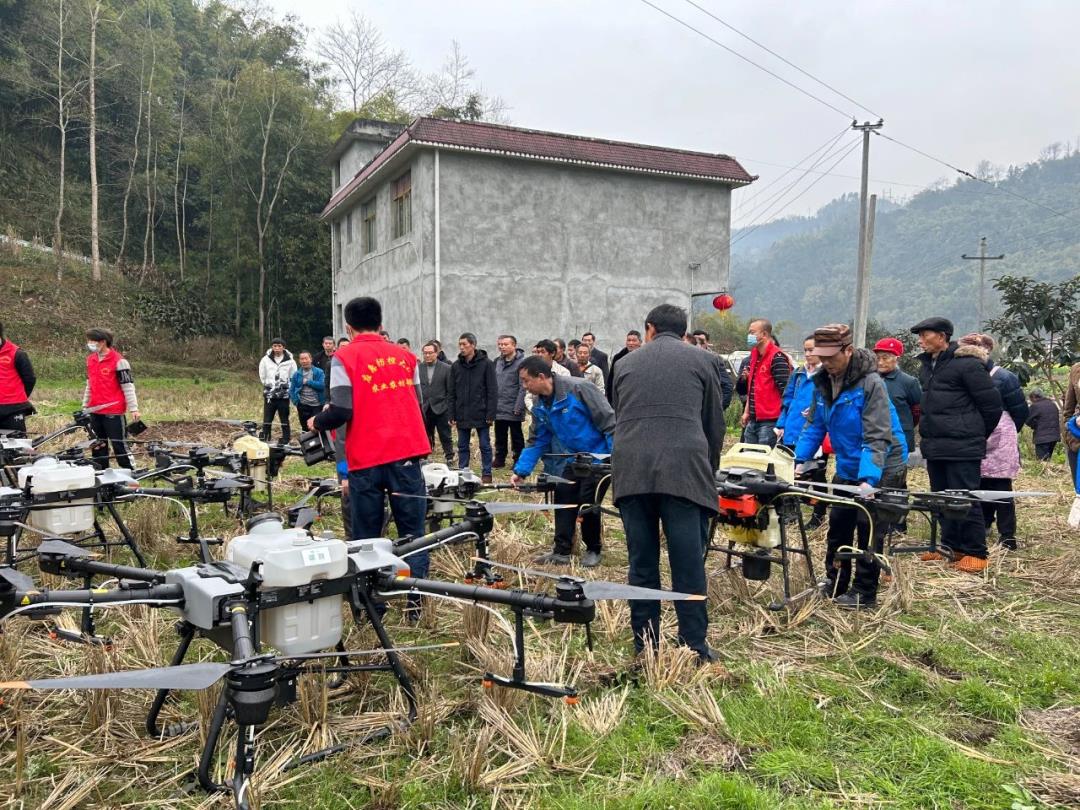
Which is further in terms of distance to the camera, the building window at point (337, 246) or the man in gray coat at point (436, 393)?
the building window at point (337, 246)

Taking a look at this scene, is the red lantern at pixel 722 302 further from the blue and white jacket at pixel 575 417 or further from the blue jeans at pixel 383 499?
the blue jeans at pixel 383 499

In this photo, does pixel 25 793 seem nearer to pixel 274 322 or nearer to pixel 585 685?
pixel 585 685

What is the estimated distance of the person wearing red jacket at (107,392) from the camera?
25.6ft

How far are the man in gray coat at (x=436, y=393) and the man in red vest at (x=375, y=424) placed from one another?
5.08 metres

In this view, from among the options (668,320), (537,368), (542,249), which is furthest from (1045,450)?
(542,249)

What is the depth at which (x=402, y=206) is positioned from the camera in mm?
17875

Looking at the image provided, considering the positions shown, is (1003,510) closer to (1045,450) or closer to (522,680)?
(522,680)

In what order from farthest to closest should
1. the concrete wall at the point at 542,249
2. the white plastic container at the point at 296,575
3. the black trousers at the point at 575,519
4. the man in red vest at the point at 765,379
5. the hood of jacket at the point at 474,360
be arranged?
the concrete wall at the point at 542,249 → the hood of jacket at the point at 474,360 → the man in red vest at the point at 765,379 → the black trousers at the point at 575,519 → the white plastic container at the point at 296,575

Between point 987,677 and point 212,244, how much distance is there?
35397 mm

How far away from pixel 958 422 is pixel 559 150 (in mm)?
13397

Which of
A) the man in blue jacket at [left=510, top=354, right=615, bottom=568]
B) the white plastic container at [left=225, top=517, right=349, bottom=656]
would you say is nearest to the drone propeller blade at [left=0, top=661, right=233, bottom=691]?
the white plastic container at [left=225, top=517, right=349, bottom=656]

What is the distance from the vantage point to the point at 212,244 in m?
33.8

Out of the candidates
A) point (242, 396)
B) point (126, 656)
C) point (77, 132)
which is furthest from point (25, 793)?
point (77, 132)

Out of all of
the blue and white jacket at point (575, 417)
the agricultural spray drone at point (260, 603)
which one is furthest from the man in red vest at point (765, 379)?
the agricultural spray drone at point (260, 603)
